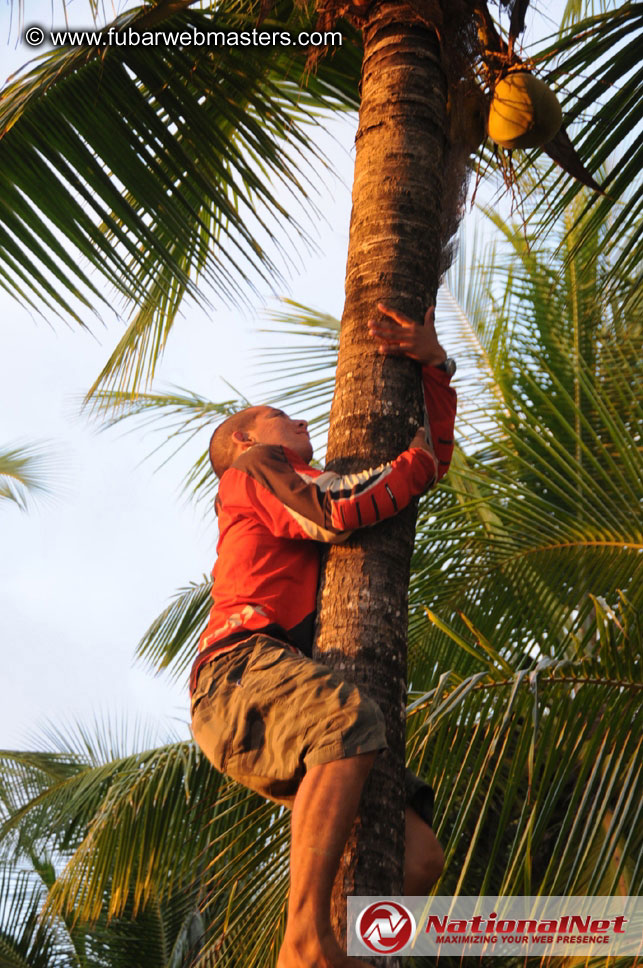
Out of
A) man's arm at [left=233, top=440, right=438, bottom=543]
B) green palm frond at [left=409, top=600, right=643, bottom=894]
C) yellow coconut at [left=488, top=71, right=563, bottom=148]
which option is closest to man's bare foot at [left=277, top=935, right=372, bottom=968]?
man's arm at [left=233, top=440, right=438, bottom=543]

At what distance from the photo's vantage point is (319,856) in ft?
7.14

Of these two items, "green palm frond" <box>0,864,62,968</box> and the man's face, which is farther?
"green palm frond" <box>0,864,62,968</box>

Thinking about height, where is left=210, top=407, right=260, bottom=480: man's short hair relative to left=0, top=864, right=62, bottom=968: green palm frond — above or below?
above

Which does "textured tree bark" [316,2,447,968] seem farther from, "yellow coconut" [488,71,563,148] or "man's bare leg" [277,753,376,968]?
"yellow coconut" [488,71,563,148]

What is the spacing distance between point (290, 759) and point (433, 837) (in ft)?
1.83

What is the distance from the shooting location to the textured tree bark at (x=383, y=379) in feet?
7.69

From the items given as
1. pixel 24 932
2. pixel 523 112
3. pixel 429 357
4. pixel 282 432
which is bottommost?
pixel 24 932

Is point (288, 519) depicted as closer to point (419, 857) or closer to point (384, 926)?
point (419, 857)

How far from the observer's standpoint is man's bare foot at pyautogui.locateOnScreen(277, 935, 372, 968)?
2.12 m

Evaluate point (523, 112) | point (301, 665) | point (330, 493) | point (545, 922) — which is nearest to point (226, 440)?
point (330, 493)

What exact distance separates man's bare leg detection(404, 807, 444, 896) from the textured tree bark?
438 millimetres

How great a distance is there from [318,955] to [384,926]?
15cm

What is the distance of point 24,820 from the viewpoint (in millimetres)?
9578

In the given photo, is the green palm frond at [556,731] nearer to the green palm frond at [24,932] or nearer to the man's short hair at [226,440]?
the man's short hair at [226,440]
